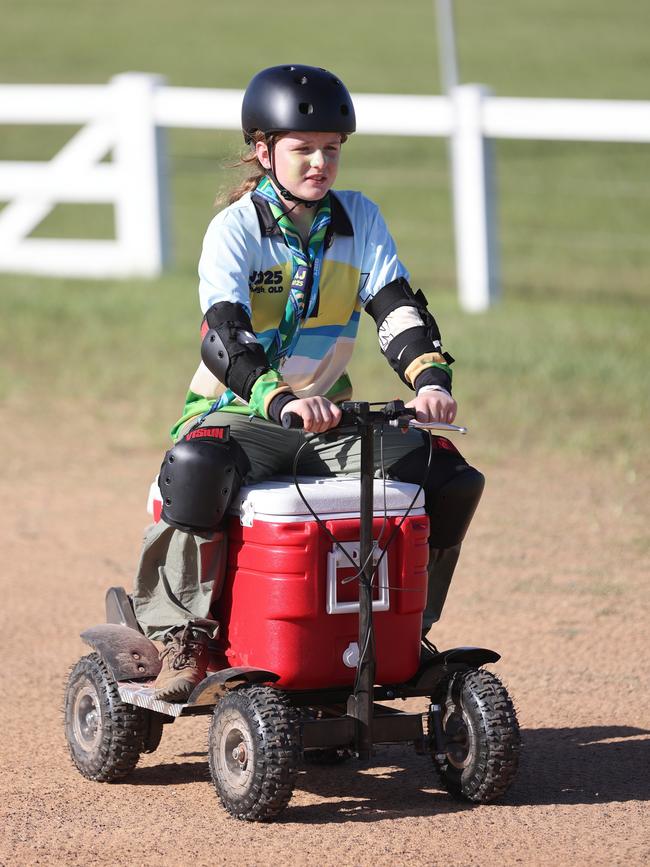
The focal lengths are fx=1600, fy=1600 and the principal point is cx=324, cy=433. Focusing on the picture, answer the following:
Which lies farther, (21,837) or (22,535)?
(22,535)

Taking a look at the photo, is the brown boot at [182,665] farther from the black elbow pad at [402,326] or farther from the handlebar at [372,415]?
the black elbow pad at [402,326]

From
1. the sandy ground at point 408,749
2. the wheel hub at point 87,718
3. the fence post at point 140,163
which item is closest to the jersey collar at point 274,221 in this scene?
A: the wheel hub at point 87,718

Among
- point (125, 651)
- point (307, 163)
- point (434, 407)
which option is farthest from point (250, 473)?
point (307, 163)

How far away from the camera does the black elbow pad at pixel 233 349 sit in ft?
13.3

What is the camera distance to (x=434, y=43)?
33.5 metres

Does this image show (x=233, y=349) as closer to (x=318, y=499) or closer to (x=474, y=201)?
(x=318, y=499)

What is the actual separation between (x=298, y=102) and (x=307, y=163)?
166mm

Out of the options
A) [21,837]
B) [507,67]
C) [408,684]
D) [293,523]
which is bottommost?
[21,837]

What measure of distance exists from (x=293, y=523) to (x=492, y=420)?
5.49m

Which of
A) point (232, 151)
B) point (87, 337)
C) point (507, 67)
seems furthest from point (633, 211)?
point (232, 151)

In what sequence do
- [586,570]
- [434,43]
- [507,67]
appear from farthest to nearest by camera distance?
[434,43]
[507,67]
[586,570]

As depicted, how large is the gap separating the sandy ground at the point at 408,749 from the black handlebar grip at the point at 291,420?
3.39 feet

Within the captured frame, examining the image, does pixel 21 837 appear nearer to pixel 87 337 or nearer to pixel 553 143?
pixel 87 337

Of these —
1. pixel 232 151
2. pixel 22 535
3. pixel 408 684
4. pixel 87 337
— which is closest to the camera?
pixel 408 684
